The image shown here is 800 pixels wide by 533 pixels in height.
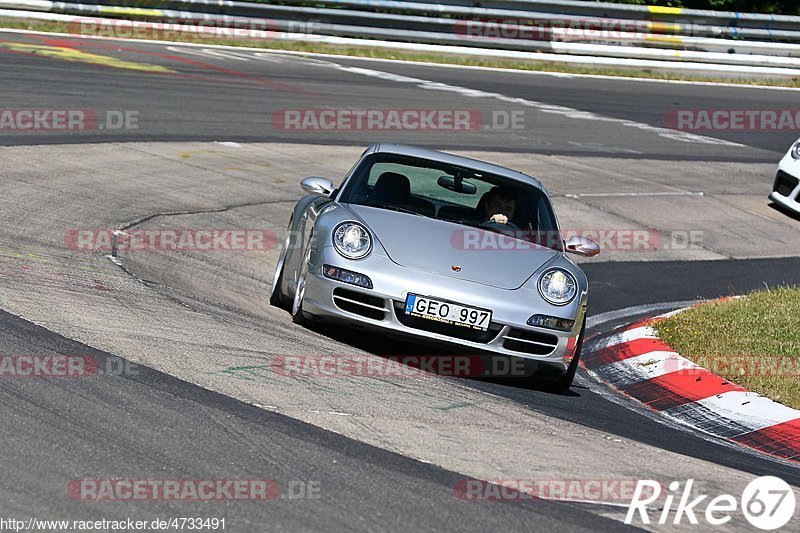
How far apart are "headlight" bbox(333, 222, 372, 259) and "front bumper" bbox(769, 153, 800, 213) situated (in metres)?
9.30

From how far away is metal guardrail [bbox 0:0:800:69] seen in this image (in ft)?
71.8

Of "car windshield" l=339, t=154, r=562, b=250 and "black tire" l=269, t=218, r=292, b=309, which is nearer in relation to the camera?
"car windshield" l=339, t=154, r=562, b=250

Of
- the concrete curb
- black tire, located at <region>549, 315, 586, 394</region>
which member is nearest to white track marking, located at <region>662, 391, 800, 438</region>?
the concrete curb

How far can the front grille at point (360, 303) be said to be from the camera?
22.2 feet

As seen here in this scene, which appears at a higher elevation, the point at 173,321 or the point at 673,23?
the point at 673,23

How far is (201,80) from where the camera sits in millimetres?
17609

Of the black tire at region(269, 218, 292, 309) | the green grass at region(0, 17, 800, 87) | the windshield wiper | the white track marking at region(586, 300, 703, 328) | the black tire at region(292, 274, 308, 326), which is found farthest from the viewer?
the green grass at region(0, 17, 800, 87)

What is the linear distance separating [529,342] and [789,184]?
9.26 metres

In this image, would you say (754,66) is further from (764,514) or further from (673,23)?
(764,514)


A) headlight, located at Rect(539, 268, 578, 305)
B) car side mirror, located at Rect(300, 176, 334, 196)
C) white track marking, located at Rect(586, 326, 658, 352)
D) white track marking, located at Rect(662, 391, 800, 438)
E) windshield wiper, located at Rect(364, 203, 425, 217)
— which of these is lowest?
white track marking, located at Rect(586, 326, 658, 352)

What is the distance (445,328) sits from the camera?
22.1 ft

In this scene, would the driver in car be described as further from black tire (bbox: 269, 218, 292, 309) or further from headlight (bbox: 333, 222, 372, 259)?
black tire (bbox: 269, 218, 292, 309)

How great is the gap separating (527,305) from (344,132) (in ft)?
31.5

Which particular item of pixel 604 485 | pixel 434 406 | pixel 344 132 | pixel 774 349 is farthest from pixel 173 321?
pixel 344 132
